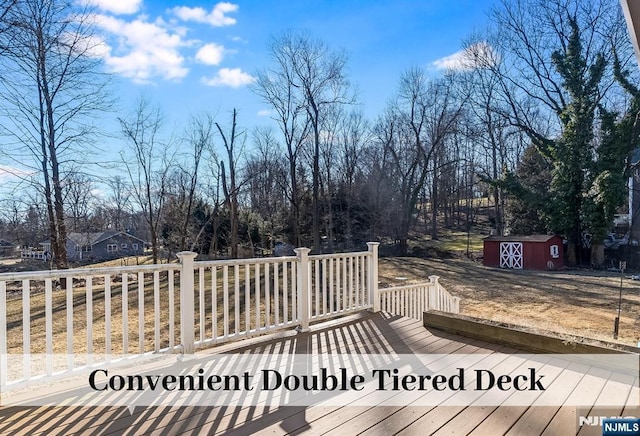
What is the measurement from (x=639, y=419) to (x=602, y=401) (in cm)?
24

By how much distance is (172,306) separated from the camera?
2.79 m

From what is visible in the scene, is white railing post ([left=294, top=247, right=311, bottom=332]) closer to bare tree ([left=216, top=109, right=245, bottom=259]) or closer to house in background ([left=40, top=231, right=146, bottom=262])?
bare tree ([left=216, top=109, right=245, bottom=259])

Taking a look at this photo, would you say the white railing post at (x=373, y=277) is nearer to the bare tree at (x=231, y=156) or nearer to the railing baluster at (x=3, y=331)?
the railing baluster at (x=3, y=331)

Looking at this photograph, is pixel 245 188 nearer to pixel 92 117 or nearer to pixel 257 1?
pixel 92 117

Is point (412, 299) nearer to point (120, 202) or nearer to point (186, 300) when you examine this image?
point (186, 300)

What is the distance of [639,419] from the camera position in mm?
1872

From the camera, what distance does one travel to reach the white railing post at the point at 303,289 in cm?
354

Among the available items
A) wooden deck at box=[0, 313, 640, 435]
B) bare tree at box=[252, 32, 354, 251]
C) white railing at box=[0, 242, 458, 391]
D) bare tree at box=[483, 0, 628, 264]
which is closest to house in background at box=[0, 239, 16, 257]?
white railing at box=[0, 242, 458, 391]

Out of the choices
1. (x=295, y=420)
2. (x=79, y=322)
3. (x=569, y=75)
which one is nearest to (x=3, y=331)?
(x=295, y=420)

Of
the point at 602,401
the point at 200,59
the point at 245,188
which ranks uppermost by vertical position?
the point at 200,59

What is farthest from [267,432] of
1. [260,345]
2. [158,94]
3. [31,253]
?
[158,94]

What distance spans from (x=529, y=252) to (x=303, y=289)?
15.1 m

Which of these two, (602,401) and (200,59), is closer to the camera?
(602,401)

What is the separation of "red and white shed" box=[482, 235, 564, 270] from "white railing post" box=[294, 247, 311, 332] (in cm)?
1496
